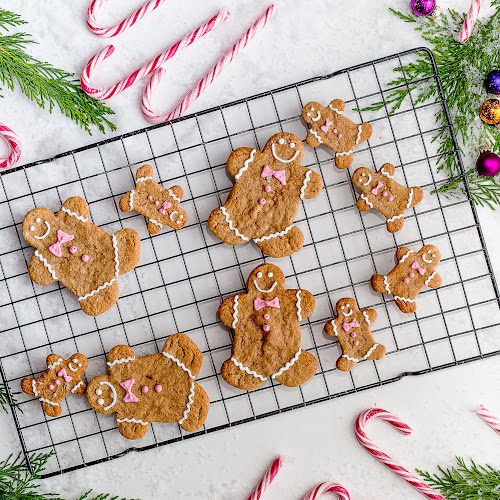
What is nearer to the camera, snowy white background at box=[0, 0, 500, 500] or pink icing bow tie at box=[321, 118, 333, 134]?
pink icing bow tie at box=[321, 118, 333, 134]

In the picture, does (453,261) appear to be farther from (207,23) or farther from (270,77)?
(207,23)

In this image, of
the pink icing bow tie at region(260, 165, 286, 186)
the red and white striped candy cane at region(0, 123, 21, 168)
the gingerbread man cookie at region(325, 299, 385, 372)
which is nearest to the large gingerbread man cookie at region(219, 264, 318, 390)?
the gingerbread man cookie at region(325, 299, 385, 372)

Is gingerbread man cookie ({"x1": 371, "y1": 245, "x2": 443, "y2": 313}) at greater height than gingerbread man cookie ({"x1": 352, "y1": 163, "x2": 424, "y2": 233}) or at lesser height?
lesser

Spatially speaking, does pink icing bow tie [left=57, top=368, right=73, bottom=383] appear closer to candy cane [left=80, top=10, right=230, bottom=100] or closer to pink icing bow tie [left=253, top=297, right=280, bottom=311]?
pink icing bow tie [left=253, top=297, right=280, bottom=311]

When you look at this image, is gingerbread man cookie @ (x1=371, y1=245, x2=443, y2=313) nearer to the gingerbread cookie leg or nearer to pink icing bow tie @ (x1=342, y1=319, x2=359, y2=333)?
pink icing bow tie @ (x1=342, y1=319, x2=359, y2=333)

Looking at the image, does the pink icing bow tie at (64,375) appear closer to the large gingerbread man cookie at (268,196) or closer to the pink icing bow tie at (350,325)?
the large gingerbread man cookie at (268,196)

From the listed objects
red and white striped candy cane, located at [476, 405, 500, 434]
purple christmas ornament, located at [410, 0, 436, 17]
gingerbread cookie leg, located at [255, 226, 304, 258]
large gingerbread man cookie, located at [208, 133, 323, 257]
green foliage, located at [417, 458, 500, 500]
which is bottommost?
green foliage, located at [417, 458, 500, 500]

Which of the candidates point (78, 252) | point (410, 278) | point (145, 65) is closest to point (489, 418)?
point (410, 278)
